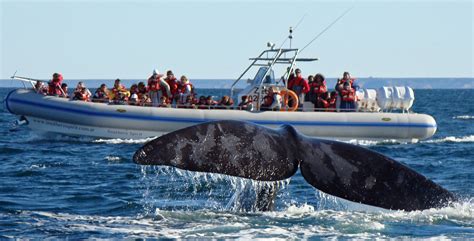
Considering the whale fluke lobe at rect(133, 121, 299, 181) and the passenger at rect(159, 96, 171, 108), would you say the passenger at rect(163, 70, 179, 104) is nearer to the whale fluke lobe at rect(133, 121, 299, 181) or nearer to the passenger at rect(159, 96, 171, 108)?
the passenger at rect(159, 96, 171, 108)

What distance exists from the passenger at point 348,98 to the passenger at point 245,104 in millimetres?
2485

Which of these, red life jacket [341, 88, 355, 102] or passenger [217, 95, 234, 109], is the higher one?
red life jacket [341, 88, 355, 102]

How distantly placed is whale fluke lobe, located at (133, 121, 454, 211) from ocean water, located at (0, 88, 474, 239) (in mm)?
450

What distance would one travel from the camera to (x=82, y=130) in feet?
85.2

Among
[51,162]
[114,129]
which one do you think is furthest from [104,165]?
[114,129]

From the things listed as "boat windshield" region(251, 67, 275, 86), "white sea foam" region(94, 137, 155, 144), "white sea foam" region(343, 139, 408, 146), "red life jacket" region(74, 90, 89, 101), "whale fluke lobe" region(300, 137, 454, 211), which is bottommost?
"white sea foam" region(343, 139, 408, 146)

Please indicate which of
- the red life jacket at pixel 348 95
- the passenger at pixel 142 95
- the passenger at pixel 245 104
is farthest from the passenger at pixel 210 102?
the red life jacket at pixel 348 95

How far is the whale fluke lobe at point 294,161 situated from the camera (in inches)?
296

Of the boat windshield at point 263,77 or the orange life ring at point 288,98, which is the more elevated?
the boat windshield at point 263,77

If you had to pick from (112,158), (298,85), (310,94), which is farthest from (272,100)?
(112,158)

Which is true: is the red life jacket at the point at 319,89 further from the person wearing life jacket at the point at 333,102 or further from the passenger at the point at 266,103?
the passenger at the point at 266,103

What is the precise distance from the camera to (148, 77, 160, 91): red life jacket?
84.4 feet

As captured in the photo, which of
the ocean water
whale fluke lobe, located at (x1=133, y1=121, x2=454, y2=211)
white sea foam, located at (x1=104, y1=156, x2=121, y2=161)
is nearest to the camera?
whale fluke lobe, located at (x1=133, y1=121, x2=454, y2=211)

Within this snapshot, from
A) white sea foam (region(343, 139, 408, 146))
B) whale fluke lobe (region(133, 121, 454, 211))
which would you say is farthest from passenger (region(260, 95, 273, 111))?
whale fluke lobe (region(133, 121, 454, 211))
